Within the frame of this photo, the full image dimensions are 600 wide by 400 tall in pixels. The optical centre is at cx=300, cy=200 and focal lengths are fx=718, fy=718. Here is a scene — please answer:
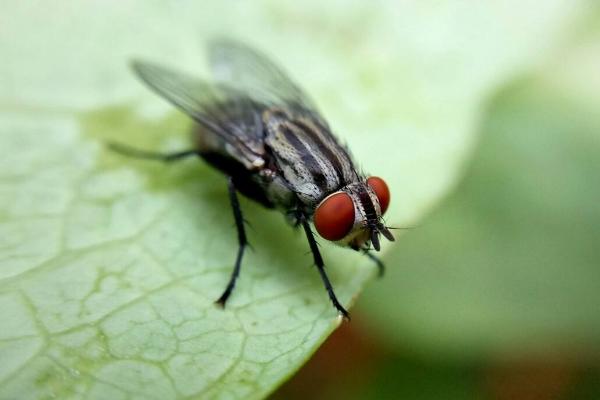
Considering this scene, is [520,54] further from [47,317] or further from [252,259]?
[47,317]

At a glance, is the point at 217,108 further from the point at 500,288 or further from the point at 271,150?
the point at 500,288

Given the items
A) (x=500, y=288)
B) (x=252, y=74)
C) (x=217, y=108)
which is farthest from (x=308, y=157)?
(x=500, y=288)

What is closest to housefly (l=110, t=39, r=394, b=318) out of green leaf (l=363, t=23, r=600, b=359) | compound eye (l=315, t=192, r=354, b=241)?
compound eye (l=315, t=192, r=354, b=241)

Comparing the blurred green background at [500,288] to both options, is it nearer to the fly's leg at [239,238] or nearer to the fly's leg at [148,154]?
the fly's leg at [239,238]

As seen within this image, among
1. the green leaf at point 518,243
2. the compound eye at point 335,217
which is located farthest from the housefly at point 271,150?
the green leaf at point 518,243

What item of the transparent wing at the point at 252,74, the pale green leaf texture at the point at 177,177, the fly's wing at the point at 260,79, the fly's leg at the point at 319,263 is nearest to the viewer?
the pale green leaf texture at the point at 177,177

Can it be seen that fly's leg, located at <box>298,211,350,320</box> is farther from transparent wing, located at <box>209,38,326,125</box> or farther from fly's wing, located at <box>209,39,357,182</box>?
transparent wing, located at <box>209,38,326,125</box>

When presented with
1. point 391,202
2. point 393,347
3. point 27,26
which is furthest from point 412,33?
point 27,26
